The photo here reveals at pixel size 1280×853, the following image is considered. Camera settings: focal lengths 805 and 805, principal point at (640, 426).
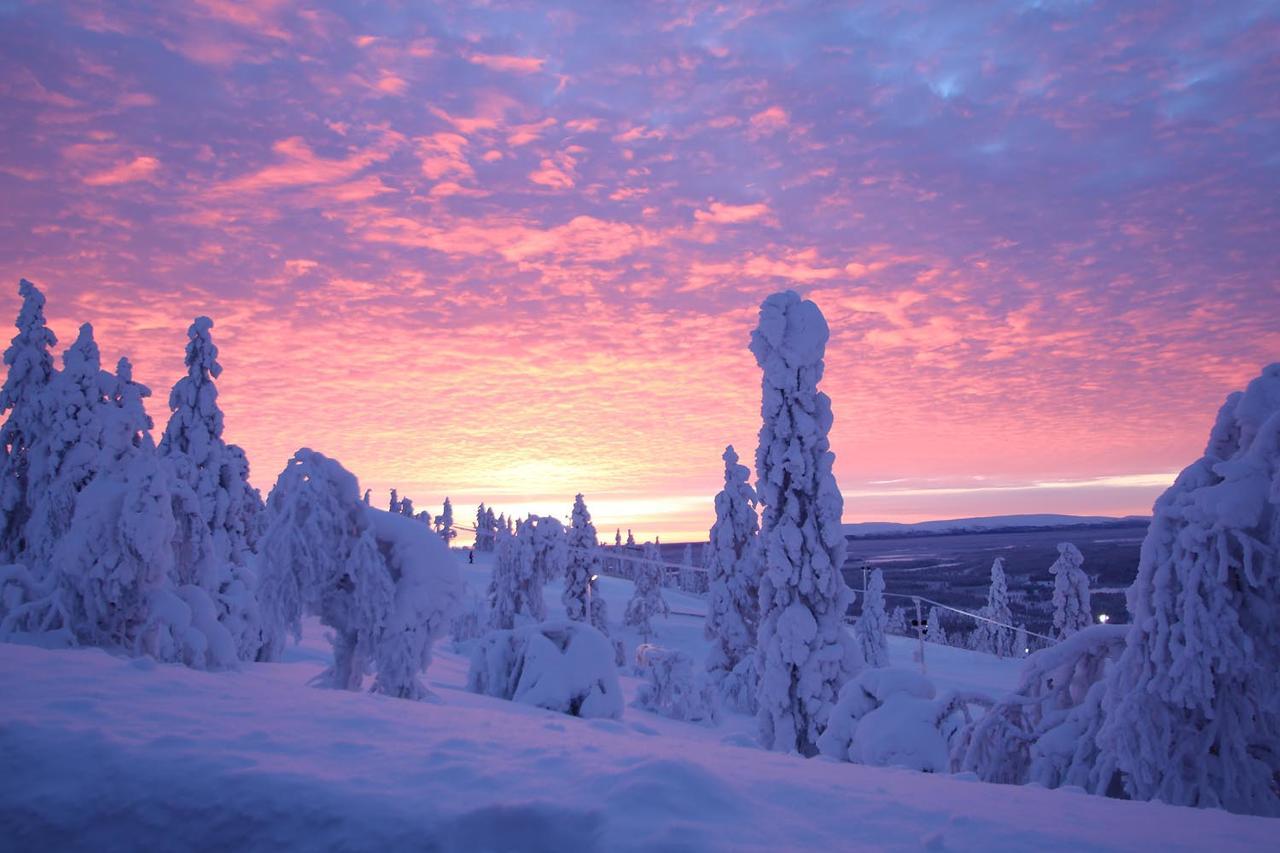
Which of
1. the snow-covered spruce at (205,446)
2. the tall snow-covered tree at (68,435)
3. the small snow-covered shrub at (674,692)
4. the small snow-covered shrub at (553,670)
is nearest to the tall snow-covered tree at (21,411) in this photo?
the tall snow-covered tree at (68,435)

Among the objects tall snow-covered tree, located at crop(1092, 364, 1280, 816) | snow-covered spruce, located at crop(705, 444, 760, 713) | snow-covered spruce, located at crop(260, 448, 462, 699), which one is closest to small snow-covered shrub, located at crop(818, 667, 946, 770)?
tall snow-covered tree, located at crop(1092, 364, 1280, 816)

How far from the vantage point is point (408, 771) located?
4.54 metres

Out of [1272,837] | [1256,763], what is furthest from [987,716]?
[1272,837]

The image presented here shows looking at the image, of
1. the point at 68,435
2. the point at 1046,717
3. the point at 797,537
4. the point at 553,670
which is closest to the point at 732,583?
the point at 797,537

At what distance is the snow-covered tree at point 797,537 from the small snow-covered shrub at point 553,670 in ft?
22.3

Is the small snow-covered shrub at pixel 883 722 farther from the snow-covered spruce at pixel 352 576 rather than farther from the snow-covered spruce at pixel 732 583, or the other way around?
the snow-covered spruce at pixel 732 583

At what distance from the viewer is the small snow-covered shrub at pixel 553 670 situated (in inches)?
622

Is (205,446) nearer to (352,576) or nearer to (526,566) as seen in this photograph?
(352,576)

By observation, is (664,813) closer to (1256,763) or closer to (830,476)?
(1256,763)

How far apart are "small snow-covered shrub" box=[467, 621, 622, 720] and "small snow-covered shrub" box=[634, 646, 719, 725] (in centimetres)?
1244

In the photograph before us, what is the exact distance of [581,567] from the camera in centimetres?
4841

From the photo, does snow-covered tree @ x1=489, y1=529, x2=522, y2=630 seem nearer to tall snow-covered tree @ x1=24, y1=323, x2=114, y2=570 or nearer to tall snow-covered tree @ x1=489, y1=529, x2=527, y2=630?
tall snow-covered tree @ x1=489, y1=529, x2=527, y2=630

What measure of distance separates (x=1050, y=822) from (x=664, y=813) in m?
2.28

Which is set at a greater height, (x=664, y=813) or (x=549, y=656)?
(x=664, y=813)
